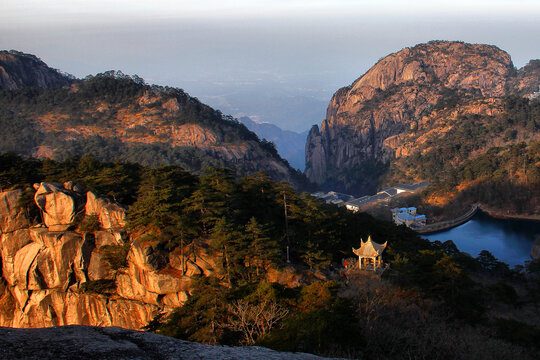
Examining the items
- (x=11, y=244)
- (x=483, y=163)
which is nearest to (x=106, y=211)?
(x=11, y=244)

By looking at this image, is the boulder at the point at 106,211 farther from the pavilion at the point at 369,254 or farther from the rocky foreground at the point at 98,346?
the rocky foreground at the point at 98,346

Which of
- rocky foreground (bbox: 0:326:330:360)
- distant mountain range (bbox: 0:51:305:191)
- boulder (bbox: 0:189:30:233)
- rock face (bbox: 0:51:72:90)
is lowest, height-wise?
rocky foreground (bbox: 0:326:330:360)

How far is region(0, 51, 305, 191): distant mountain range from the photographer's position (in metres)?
43.3

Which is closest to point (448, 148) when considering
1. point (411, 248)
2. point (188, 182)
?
point (411, 248)

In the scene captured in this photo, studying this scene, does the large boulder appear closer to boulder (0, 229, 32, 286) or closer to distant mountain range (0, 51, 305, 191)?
boulder (0, 229, 32, 286)

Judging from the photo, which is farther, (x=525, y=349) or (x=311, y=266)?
(x=311, y=266)

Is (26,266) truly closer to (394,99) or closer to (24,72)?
(24,72)

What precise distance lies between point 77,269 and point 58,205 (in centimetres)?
242

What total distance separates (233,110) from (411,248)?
121 m

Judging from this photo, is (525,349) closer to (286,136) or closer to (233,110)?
(286,136)

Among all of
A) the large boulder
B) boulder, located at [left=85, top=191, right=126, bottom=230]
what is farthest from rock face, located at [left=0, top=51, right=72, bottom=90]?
boulder, located at [left=85, top=191, right=126, bottom=230]

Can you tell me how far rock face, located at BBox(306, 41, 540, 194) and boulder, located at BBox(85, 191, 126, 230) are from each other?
171 feet

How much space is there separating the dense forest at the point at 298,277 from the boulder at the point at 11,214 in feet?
1.32

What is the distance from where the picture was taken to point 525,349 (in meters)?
9.30
